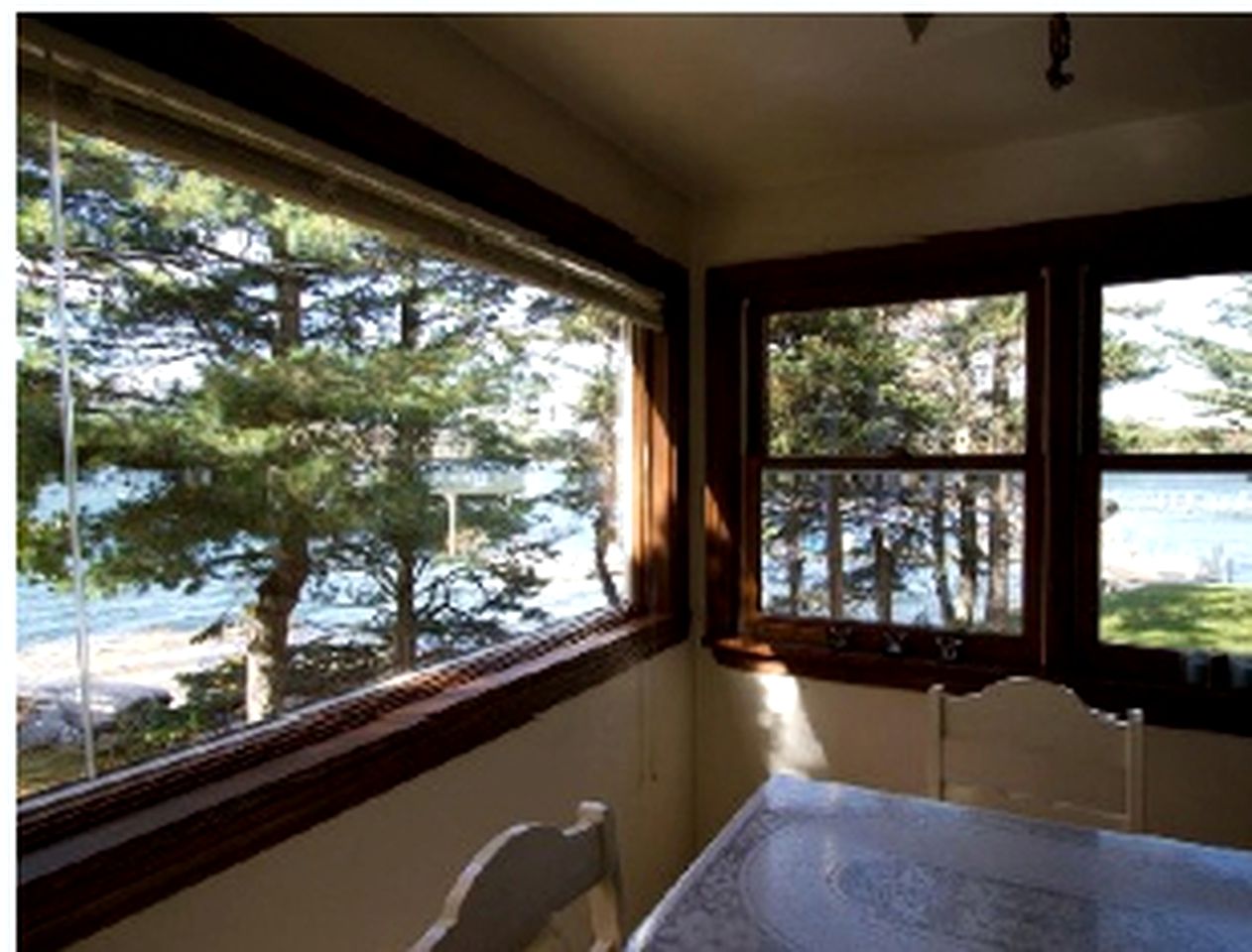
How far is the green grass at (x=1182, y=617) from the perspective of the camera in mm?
2037

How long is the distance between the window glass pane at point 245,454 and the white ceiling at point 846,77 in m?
0.52

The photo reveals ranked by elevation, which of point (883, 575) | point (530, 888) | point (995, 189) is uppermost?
point (995, 189)

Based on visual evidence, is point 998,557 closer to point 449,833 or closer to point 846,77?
point 846,77

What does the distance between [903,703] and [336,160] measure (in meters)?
2.06

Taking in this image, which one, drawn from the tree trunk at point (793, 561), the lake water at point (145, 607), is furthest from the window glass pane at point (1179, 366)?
the lake water at point (145, 607)

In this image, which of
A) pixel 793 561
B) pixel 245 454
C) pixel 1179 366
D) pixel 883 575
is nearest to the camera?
pixel 245 454

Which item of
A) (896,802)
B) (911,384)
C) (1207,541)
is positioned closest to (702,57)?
(911,384)

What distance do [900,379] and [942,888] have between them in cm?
160

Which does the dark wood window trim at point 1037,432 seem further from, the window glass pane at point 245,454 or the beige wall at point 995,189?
the window glass pane at point 245,454

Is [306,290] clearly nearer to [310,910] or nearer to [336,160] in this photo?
[336,160]

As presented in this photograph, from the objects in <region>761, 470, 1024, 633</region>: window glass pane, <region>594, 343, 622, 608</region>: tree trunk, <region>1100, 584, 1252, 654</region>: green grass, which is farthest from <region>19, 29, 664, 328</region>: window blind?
<region>1100, 584, 1252, 654</region>: green grass

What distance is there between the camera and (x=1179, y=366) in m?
2.07

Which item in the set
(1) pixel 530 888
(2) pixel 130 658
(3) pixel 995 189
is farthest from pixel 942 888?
(3) pixel 995 189

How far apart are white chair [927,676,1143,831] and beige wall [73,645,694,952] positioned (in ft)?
2.93
